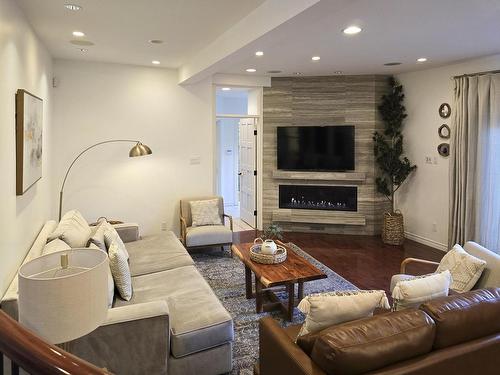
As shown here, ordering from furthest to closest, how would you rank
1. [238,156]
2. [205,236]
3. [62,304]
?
[238,156] < [205,236] < [62,304]

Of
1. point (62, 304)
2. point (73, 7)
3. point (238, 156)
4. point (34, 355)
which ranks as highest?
point (73, 7)

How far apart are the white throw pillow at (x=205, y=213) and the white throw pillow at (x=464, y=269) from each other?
3.32m

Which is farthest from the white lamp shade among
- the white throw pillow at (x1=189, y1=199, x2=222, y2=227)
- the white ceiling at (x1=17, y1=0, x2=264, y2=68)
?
the white throw pillow at (x1=189, y1=199, x2=222, y2=227)

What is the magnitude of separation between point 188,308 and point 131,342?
20.8 inches

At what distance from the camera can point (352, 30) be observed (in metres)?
3.65

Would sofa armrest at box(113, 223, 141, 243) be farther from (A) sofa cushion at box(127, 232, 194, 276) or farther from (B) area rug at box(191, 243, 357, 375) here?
(B) area rug at box(191, 243, 357, 375)

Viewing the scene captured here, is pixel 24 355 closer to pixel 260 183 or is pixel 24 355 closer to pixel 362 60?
pixel 362 60

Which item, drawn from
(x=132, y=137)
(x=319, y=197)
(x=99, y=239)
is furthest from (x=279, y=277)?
(x=319, y=197)

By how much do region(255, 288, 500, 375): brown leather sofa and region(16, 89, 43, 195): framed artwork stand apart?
218cm

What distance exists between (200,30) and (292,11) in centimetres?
146

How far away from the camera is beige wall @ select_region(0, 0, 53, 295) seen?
2.35 meters

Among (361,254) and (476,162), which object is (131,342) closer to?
(361,254)

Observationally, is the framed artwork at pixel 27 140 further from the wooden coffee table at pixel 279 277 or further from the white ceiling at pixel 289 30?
the wooden coffee table at pixel 279 277

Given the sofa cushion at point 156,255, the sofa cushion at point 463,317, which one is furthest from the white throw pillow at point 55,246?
the sofa cushion at point 463,317
